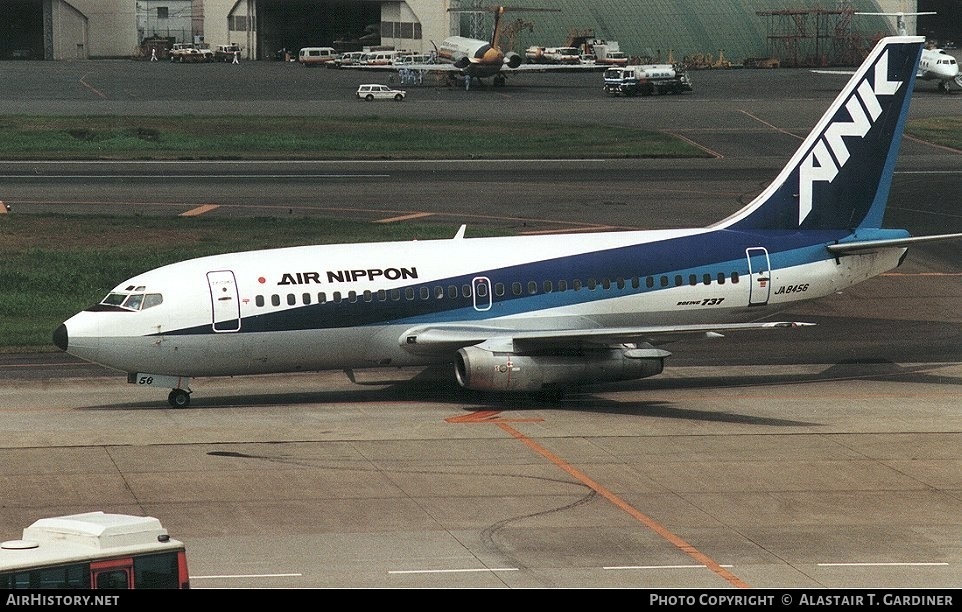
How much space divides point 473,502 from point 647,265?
14.2 m

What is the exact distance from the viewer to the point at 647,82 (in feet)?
439

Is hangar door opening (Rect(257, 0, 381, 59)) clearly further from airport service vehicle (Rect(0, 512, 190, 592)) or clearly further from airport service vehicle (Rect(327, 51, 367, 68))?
airport service vehicle (Rect(0, 512, 190, 592))

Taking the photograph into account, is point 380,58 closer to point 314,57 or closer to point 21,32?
point 314,57

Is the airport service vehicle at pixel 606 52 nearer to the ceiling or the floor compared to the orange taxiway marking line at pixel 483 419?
nearer to the ceiling

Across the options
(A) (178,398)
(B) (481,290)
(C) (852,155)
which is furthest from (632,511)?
(C) (852,155)

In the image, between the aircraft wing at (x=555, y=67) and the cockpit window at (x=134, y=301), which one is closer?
the cockpit window at (x=134, y=301)

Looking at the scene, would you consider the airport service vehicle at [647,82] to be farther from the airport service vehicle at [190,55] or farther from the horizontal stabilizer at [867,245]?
the horizontal stabilizer at [867,245]

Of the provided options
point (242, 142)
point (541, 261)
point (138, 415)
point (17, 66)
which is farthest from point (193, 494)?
point (17, 66)

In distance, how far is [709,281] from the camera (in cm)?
4397

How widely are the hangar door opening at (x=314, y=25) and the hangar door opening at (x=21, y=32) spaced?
29107 millimetres

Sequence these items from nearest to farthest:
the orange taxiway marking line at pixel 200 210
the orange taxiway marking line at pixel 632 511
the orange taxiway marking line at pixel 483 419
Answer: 1. the orange taxiway marking line at pixel 632 511
2. the orange taxiway marking line at pixel 483 419
3. the orange taxiway marking line at pixel 200 210

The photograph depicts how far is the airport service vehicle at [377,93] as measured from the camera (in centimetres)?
12988

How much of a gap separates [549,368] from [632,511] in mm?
10793

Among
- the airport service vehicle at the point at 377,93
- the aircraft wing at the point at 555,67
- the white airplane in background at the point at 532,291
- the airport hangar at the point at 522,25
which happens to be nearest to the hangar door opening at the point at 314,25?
the airport hangar at the point at 522,25
